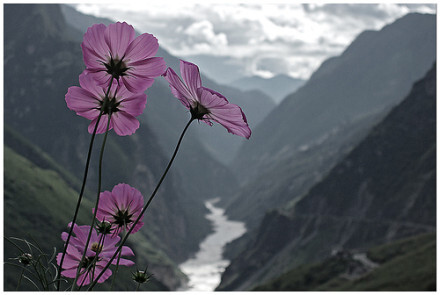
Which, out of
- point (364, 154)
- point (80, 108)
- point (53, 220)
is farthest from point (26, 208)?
point (80, 108)

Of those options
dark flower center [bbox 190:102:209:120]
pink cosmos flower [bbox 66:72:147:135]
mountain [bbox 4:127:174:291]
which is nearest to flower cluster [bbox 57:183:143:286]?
pink cosmos flower [bbox 66:72:147:135]

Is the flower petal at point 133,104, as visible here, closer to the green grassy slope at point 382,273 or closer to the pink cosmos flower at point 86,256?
the pink cosmos flower at point 86,256

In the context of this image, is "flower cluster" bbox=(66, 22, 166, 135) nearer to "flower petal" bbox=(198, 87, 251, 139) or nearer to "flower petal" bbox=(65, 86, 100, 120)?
"flower petal" bbox=(65, 86, 100, 120)

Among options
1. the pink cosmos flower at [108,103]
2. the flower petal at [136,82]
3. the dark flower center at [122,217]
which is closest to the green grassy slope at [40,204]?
the dark flower center at [122,217]

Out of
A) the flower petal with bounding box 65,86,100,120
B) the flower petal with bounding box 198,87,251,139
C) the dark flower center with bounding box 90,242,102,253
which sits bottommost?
the dark flower center with bounding box 90,242,102,253

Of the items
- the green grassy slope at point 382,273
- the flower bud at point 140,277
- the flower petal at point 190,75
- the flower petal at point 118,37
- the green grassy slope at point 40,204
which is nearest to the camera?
the flower petal at point 118,37

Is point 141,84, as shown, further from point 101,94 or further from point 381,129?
point 381,129
